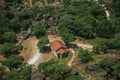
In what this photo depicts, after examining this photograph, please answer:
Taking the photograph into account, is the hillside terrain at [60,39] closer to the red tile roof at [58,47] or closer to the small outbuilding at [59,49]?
the small outbuilding at [59,49]

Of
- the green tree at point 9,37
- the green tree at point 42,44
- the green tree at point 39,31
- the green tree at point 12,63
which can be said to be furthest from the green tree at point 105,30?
the green tree at point 12,63

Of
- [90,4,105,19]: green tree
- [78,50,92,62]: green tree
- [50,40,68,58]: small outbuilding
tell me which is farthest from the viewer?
[90,4,105,19]: green tree

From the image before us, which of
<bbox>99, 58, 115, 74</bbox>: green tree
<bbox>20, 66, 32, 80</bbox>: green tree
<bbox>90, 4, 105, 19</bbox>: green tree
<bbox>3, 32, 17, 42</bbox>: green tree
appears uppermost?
<bbox>90, 4, 105, 19</bbox>: green tree

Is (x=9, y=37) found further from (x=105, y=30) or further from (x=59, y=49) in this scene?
(x=105, y=30)

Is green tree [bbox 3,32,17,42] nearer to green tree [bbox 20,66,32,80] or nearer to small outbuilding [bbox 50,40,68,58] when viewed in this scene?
small outbuilding [bbox 50,40,68,58]

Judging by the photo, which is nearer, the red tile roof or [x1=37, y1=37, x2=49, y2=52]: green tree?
the red tile roof

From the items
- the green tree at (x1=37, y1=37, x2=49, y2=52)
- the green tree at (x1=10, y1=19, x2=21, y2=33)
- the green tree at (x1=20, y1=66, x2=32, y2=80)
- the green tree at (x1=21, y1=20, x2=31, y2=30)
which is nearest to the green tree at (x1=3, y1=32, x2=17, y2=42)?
the green tree at (x1=10, y1=19, x2=21, y2=33)

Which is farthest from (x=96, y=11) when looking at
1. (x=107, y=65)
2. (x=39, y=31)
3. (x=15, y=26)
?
(x=107, y=65)
